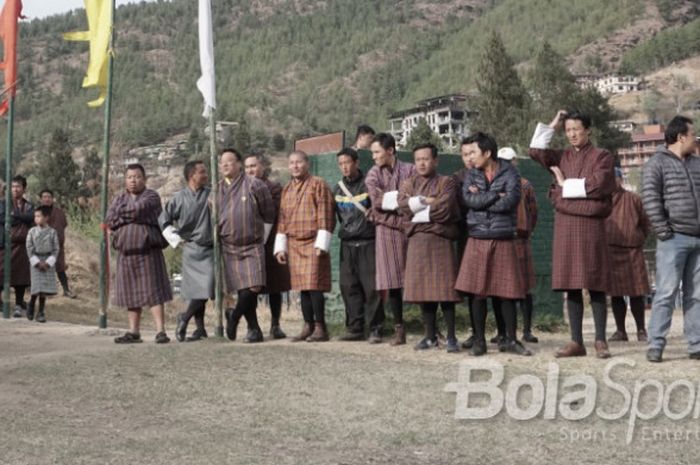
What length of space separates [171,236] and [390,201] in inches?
79.6

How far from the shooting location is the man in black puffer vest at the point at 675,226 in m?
7.16

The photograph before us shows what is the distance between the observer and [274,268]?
9.50 m

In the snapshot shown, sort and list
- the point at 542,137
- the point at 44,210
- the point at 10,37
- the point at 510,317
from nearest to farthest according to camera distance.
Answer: the point at 542,137
the point at 510,317
the point at 44,210
the point at 10,37

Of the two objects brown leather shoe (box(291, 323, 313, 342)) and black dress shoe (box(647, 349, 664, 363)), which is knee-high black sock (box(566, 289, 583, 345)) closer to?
black dress shoe (box(647, 349, 664, 363))

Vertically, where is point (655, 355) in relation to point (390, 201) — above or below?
below

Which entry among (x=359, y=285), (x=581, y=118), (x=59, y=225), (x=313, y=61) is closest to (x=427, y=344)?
(x=359, y=285)

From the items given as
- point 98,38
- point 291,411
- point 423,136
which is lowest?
point 291,411

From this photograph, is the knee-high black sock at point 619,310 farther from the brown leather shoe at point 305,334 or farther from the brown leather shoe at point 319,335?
the brown leather shoe at point 305,334

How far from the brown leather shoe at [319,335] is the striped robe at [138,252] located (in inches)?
53.5

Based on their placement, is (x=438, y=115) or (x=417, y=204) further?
(x=438, y=115)

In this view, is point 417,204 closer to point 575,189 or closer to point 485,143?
point 485,143

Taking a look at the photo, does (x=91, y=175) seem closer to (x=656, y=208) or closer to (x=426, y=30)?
(x=656, y=208)

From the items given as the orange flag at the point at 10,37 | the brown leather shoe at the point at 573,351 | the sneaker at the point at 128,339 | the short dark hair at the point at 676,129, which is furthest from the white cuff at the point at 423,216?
the orange flag at the point at 10,37

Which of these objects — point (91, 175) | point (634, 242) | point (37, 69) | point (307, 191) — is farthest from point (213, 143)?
point (37, 69)
